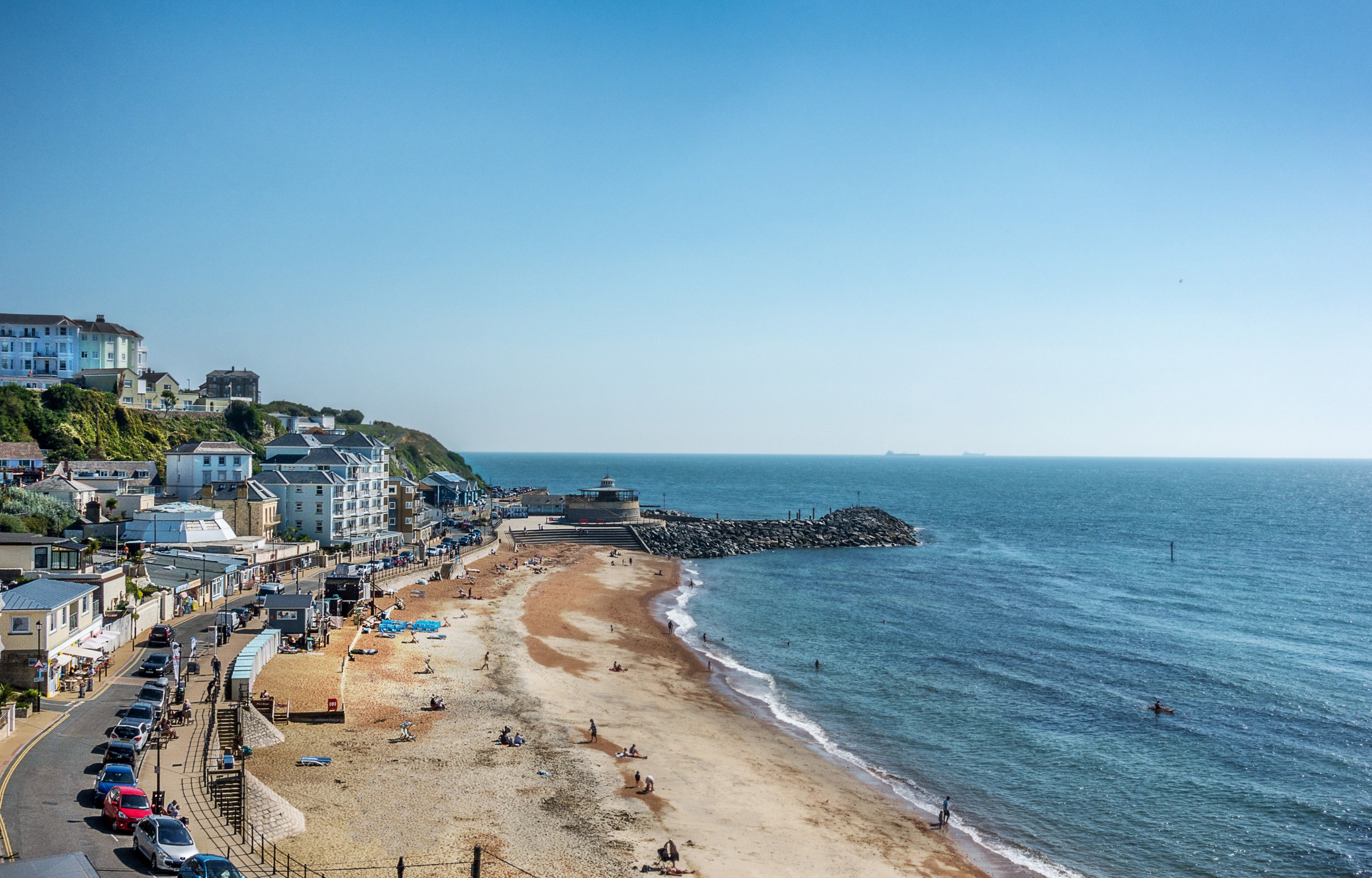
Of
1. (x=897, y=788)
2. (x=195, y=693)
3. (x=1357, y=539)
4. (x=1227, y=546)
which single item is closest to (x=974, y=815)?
(x=897, y=788)

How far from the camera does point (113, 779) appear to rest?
23609mm

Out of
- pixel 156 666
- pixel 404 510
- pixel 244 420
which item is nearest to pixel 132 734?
pixel 156 666

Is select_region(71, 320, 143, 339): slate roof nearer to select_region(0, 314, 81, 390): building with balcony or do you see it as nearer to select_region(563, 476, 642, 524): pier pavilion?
select_region(0, 314, 81, 390): building with balcony

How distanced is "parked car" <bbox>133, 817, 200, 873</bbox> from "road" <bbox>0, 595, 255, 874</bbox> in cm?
37

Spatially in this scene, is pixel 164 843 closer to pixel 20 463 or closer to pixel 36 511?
pixel 36 511

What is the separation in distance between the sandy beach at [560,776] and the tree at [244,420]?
7424 cm

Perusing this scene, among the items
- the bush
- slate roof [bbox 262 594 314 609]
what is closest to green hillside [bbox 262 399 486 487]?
the bush

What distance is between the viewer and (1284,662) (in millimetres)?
55062

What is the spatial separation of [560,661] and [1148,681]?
35771mm

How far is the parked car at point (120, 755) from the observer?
25781 millimetres

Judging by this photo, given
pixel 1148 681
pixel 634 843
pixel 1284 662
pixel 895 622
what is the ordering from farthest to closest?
pixel 895 622 → pixel 1284 662 → pixel 1148 681 → pixel 634 843

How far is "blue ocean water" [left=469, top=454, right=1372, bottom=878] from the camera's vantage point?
32.4 metres

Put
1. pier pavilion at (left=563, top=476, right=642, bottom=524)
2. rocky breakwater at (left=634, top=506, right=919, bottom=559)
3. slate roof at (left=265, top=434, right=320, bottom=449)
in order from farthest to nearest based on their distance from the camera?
1. pier pavilion at (left=563, top=476, right=642, bottom=524)
2. rocky breakwater at (left=634, top=506, right=919, bottom=559)
3. slate roof at (left=265, top=434, right=320, bottom=449)

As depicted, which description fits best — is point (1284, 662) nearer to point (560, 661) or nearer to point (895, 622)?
point (895, 622)
